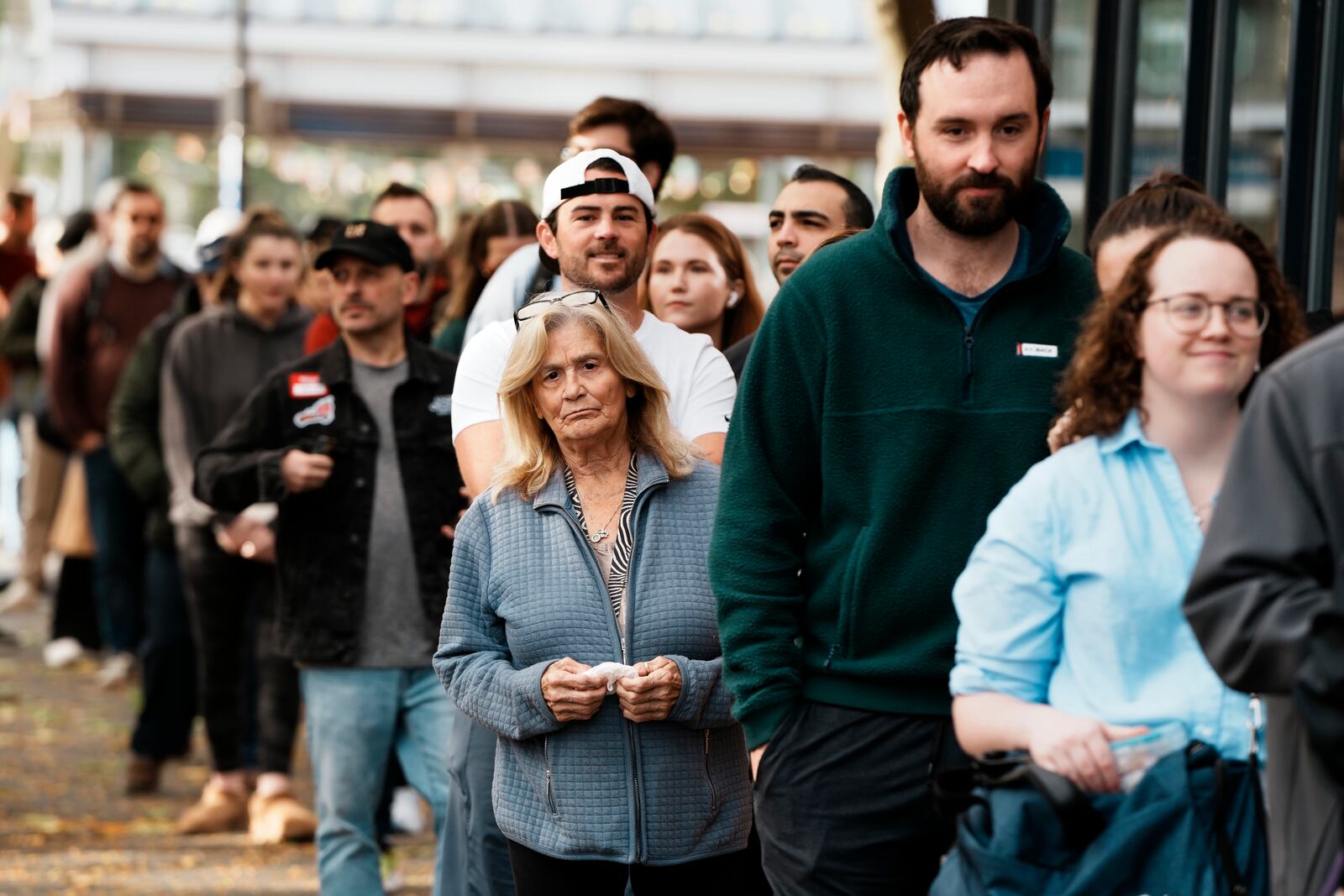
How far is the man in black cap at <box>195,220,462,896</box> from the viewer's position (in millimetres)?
6719

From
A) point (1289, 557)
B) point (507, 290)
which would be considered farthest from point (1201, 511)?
point (507, 290)

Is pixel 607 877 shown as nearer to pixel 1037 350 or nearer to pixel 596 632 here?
pixel 596 632

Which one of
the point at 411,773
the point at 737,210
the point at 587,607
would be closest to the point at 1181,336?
the point at 587,607

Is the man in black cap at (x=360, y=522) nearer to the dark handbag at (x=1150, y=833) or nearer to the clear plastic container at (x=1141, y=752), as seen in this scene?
the dark handbag at (x=1150, y=833)

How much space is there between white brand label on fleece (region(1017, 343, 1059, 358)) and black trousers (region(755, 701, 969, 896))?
72cm

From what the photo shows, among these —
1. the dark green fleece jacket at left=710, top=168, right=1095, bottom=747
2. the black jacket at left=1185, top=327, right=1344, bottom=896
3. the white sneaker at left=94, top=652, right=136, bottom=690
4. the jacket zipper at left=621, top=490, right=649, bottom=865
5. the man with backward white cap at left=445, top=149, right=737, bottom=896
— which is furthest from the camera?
the white sneaker at left=94, top=652, right=136, bottom=690

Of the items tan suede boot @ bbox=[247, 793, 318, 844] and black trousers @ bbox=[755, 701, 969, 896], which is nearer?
black trousers @ bbox=[755, 701, 969, 896]

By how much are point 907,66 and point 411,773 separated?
136 inches

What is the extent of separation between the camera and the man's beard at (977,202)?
4000mm

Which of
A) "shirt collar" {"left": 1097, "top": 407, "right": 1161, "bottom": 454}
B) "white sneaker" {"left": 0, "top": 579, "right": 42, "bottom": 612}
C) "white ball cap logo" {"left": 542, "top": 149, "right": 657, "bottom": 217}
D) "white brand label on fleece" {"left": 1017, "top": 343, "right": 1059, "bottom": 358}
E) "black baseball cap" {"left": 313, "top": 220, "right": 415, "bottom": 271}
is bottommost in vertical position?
"white sneaker" {"left": 0, "top": 579, "right": 42, "bottom": 612}

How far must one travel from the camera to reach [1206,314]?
3365mm

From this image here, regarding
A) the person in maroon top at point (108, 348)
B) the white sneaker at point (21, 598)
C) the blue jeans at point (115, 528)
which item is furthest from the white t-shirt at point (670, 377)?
the white sneaker at point (21, 598)

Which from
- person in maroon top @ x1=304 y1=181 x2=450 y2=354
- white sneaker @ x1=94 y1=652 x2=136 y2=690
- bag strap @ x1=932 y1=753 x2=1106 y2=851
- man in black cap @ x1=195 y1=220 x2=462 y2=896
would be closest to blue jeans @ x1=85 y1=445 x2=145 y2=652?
white sneaker @ x1=94 y1=652 x2=136 y2=690

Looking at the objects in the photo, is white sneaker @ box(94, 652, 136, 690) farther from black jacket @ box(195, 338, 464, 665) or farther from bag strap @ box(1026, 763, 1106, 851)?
bag strap @ box(1026, 763, 1106, 851)
